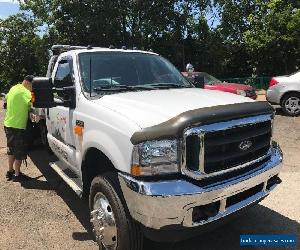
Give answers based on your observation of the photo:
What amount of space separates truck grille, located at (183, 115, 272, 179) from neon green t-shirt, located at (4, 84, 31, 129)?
4.17 m

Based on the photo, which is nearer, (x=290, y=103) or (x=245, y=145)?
(x=245, y=145)

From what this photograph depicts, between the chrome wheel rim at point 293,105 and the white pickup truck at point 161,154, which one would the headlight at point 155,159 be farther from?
the chrome wheel rim at point 293,105

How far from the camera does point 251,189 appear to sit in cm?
402

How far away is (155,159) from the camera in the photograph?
3439 millimetres

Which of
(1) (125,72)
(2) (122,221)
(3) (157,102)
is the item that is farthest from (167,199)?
(1) (125,72)

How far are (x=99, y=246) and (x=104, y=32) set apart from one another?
2780 centimetres

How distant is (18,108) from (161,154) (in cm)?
411

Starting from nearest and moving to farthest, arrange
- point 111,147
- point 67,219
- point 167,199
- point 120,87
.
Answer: point 167,199 → point 111,147 → point 120,87 → point 67,219

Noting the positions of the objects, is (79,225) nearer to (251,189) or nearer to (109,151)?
(109,151)

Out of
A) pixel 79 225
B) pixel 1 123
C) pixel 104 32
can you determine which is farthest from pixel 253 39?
pixel 79 225

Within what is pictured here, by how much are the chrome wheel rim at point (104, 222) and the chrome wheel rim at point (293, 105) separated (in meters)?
9.43

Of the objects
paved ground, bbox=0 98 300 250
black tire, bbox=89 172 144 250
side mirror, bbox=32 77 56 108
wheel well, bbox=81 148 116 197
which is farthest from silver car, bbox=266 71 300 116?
black tire, bbox=89 172 144 250

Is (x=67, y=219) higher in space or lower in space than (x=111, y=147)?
lower

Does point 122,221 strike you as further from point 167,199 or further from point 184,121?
point 184,121
